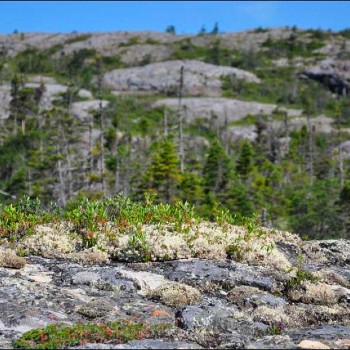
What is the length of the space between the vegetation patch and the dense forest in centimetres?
636

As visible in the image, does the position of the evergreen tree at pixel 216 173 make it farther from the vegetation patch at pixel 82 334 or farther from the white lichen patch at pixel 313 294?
the vegetation patch at pixel 82 334

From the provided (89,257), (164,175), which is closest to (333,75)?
(164,175)

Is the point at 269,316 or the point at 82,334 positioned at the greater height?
the point at 82,334

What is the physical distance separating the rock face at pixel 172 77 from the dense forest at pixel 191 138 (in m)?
2.75

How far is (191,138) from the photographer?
→ 9388 cm

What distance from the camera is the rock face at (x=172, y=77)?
5413 inches

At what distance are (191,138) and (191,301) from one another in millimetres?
84380

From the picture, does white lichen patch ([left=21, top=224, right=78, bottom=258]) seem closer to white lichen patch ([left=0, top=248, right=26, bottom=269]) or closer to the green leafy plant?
white lichen patch ([left=0, top=248, right=26, bottom=269])

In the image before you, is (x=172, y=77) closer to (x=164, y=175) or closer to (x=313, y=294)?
(x=164, y=175)

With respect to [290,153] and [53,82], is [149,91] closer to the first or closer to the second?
[53,82]

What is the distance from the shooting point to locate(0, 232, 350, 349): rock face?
27.5 ft

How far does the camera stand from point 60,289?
10.0 metres

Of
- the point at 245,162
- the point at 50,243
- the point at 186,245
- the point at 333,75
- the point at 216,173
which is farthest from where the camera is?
the point at 333,75

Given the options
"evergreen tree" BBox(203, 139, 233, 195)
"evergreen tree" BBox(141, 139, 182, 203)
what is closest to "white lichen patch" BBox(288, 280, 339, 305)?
"evergreen tree" BBox(141, 139, 182, 203)
